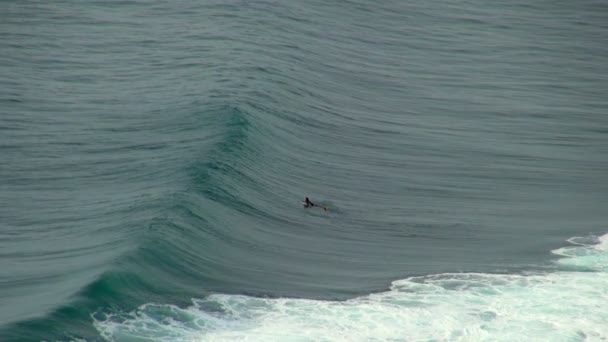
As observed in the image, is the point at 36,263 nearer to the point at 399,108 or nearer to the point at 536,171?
the point at 536,171

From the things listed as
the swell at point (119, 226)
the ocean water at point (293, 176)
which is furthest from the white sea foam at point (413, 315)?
the swell at point (119, 226)

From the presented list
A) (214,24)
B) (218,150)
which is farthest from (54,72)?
(218,150)

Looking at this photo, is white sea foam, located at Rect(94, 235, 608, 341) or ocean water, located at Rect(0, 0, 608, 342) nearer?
white sea foam, located at Rect(94, 235, 608, 341)

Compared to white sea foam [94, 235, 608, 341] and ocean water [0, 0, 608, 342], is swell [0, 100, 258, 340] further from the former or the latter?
white sea foam [94, 235, 608, 341]

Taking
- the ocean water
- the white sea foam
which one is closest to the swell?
the ocean water

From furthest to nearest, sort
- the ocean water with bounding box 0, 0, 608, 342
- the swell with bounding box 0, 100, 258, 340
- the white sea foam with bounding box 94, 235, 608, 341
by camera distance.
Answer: the ocean water with bounding box 0, 0, 608, 342, the swell with bounding box 0, 100, 258, 340, the white sea foam with bounding box 94, 235, 608, 341

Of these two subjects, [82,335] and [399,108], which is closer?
[82,335]
